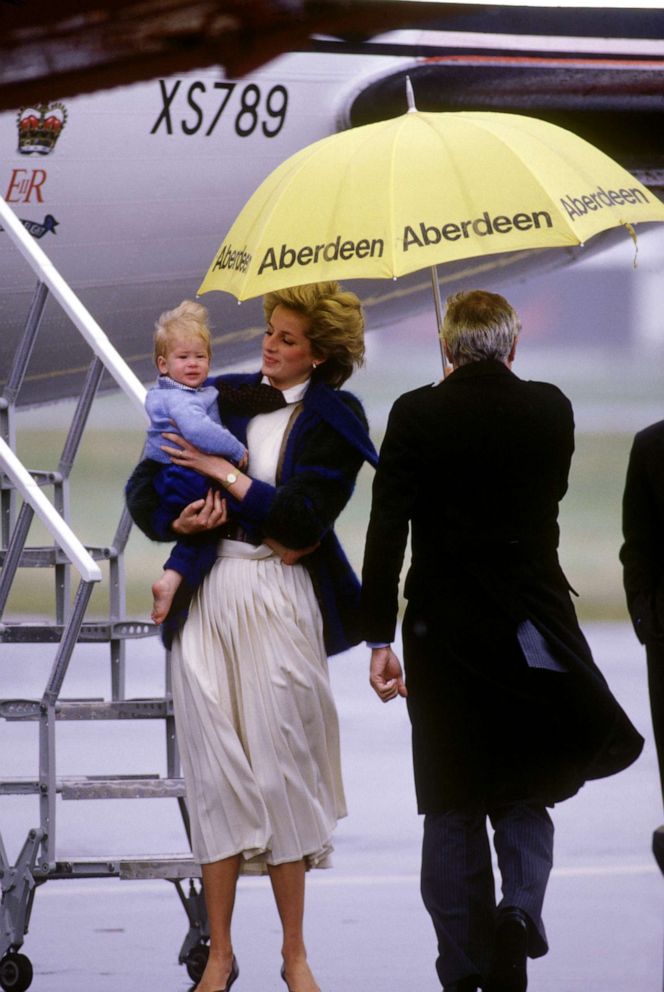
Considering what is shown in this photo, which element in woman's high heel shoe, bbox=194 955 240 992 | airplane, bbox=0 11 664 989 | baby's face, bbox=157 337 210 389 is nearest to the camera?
woman's high heel shoe, bbox=194 955 240 992

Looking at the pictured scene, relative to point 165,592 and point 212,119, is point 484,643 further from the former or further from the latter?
point 212,119

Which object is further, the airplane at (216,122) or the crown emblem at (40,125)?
the airplane at (216,122)

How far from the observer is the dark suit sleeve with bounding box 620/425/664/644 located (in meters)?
3.00

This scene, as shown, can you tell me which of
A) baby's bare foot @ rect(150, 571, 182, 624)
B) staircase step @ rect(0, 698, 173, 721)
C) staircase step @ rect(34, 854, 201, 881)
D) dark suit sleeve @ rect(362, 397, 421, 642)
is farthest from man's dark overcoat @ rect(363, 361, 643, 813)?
staircase step @ rect(0, 698, 173, 721)

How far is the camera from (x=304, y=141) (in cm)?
614

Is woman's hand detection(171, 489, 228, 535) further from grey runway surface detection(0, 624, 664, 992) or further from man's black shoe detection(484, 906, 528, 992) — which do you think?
grey runway surface detection(0, 624, 664, 992)

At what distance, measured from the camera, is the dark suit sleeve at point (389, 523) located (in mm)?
2947

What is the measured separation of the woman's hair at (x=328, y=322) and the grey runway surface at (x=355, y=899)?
1180 mm

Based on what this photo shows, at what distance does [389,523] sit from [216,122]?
3.38 m

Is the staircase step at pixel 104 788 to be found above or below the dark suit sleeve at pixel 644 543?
below

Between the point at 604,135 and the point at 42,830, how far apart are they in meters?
4.03

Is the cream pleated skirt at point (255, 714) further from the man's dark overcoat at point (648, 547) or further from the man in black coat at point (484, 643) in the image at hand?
the man's dark overcoat at point (648, 547)

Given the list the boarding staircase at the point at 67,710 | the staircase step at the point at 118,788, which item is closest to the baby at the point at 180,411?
the boarding staircase at the point at 67,710

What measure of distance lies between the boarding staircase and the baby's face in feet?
1.33
